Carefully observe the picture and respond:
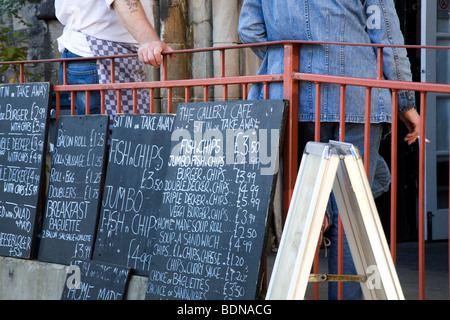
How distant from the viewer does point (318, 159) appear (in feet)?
9.46

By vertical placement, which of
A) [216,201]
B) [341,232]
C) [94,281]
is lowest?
[94,281]

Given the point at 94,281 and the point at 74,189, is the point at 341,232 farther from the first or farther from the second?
the point at 74,189

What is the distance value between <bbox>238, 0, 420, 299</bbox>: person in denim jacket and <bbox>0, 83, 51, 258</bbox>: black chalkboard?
1.56 metres

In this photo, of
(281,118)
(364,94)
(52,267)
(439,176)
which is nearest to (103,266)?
(52,267)

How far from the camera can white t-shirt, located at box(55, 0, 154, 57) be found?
15.6ft

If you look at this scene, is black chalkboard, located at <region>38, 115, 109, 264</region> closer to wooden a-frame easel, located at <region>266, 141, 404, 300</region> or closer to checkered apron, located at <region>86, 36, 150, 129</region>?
checkered apron, located at <region>86, 36, 150, 129</region>

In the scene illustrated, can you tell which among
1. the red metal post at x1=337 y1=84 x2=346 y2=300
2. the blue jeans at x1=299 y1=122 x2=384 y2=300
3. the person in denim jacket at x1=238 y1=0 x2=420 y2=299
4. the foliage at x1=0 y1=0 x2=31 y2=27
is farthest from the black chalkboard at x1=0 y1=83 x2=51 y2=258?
the foliage at x1=0 y1=0 x2=31 y2=27

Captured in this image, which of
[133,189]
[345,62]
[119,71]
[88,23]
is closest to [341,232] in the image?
[345,62]

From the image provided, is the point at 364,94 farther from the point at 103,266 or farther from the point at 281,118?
the point at 103,266

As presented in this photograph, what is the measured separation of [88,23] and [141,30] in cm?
45

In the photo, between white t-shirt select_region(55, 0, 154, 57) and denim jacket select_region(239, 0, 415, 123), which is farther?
white t-shirt select_region(55, 0, 154, 57)

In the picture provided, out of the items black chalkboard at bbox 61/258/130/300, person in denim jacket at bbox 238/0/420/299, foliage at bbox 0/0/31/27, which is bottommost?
black chalkboard at bbox 61/258/130/300

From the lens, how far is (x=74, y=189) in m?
4.59

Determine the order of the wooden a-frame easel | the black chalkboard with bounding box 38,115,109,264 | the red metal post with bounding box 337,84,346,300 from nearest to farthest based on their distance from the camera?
the wooden a-frame easel, the red metal post with bounding box 337,84,346,300, the black chalkboard with bounding box 38,115,109,264
